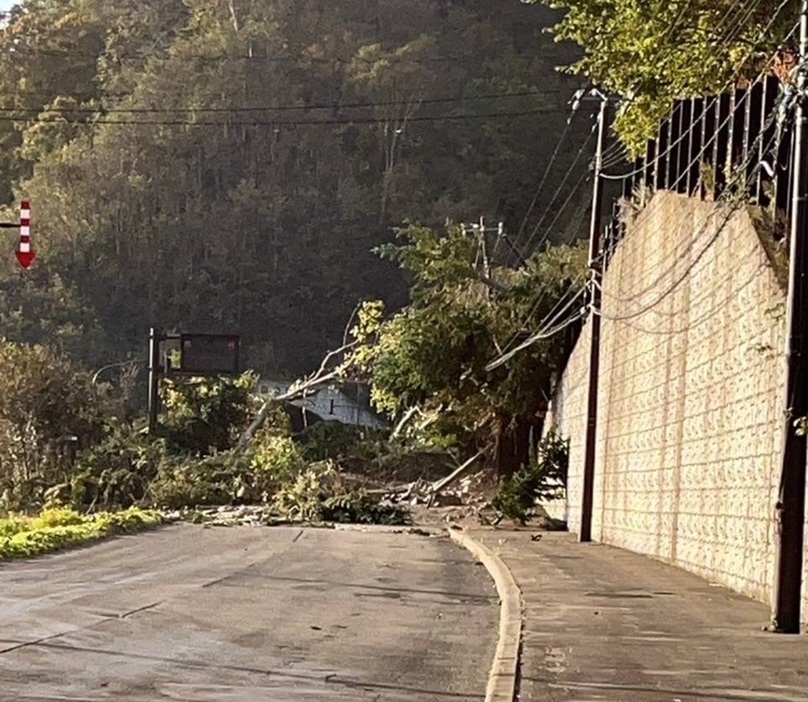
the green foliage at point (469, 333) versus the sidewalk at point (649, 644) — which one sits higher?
the green foliage at point (469, 333)

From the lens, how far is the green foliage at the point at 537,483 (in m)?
31.7

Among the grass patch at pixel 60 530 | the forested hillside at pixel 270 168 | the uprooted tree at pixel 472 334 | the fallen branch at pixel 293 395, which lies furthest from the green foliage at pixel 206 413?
the forested hillside at pixel 270 168

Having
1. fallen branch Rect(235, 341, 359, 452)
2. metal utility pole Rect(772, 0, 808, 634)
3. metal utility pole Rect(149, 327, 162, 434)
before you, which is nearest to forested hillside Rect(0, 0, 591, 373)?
fallen branch Rect(235, 341, 359, 452)

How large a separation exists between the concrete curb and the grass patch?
667 cm

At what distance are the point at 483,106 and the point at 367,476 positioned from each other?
30116mm

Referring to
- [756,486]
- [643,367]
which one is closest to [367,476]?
[643,367]

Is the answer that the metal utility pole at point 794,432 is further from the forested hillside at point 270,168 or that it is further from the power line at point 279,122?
the power line at point 279,122

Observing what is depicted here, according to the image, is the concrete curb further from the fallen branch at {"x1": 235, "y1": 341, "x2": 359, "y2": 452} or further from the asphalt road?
the fallen branch at {"x1": 235, "y1": 341, "x2": 359, "y2": 452}

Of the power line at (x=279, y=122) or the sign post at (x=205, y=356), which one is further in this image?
the power line at (x=279, y=122)

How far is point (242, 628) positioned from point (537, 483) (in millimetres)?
20304

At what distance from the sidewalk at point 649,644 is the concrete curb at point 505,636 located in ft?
0.32

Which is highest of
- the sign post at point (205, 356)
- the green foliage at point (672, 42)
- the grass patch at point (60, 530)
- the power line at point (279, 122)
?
the power line at point (279, 122)

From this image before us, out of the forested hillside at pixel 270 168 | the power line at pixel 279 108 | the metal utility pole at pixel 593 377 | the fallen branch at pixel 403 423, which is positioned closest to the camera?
the metal utility pole at pixel 593 377

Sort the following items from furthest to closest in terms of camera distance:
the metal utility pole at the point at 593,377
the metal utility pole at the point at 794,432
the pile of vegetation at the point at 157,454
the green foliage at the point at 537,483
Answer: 1. the pile of vegetation at the point at 157,454
2. the green foliage at the point at 537,483
3. the metal utility pole at the point at 593,377
4. the metal utility pole at the point at 794,432
